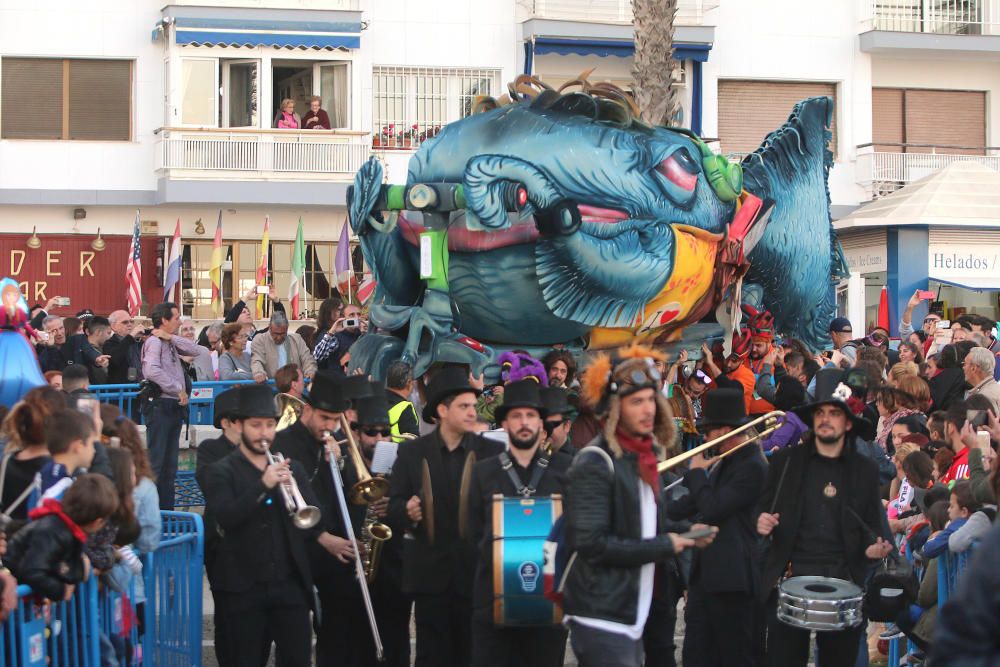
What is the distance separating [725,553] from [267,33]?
22.5 meters

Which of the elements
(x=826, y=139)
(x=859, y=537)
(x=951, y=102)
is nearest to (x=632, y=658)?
(x=859, y=537)

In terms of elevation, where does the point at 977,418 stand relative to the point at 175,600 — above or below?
above

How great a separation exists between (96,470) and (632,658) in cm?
261

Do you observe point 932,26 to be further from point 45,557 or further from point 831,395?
point 45,557

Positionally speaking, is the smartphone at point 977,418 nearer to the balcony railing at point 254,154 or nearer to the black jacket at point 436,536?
the black jacket at point 436,536

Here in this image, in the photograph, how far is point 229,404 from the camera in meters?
8.21

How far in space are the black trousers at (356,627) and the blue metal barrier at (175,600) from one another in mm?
673

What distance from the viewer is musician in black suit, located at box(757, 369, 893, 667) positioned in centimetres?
780

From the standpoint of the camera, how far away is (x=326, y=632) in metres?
8.72

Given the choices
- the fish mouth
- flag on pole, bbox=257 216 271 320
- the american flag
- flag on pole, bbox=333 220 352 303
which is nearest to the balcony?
flag on pole, bbox=333 220 352 303

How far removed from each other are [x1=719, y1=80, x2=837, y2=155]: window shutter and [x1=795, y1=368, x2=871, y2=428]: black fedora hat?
23922 millimetres

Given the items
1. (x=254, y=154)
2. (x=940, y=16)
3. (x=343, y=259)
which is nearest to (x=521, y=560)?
(x=343, y=259)

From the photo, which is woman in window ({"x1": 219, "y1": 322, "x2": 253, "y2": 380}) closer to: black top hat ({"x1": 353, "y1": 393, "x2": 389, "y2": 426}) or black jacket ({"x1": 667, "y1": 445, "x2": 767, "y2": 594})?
black top hat ({"x1": 353, "y1": 393, "x2": 389, "y2": 426})

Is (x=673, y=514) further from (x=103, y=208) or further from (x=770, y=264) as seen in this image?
(x=103, y=208)
